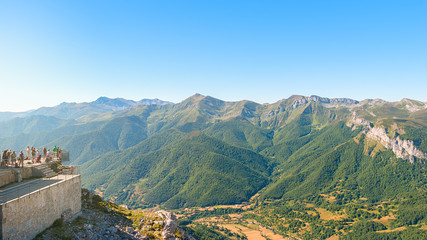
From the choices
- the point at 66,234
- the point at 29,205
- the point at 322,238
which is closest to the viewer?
the point at 29,205

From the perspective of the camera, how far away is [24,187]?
2470 cm

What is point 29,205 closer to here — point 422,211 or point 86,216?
point 86,216

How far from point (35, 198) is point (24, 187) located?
2.98 m

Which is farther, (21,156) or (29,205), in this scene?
(21,156)

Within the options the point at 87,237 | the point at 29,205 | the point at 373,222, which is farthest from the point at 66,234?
the point at 373,222

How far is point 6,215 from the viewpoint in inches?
766

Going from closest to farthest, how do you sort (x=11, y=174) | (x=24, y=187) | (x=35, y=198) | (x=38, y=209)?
(x=35, y=198) → (x=38, y=209) → (x=24, y=187) → (x=11, y=174)

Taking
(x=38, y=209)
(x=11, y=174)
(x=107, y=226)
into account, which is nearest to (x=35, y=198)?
(x=38, y=209)

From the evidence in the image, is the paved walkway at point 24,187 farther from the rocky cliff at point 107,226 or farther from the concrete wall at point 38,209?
the rocky cliff at point 107,226

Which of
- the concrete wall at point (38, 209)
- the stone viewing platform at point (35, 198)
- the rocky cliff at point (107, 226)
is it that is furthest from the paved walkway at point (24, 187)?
the rocky cliff at point (107, 226)

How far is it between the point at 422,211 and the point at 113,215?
259636 mm

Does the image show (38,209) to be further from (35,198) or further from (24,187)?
(24,187)

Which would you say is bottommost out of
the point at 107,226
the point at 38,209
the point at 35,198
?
the point at 107,226

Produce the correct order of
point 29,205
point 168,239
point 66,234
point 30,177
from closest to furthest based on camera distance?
point 29,205 → point 66,234 → point 30,177 → point 168,239
